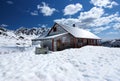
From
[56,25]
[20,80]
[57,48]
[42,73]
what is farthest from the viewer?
[56,25]

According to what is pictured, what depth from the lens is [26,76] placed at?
6.59 metres

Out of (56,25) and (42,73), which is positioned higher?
(56,25)

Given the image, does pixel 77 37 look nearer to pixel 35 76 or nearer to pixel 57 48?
pixel 57 48

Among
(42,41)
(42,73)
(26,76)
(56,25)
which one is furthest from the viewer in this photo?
(56,25)

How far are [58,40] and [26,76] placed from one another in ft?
60.3

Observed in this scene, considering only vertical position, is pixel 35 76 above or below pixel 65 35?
below

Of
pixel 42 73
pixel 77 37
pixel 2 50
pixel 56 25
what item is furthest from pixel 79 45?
pixel 42 73

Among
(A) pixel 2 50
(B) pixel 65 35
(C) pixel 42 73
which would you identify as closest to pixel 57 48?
(B) pixel 65 35

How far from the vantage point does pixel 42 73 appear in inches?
278

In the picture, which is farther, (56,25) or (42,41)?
(56,25)

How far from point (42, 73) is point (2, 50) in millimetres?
12397

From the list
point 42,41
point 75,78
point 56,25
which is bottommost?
point 75,78

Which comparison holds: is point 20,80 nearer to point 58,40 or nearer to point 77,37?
point 58,40

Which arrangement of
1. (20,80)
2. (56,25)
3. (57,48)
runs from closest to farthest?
(20,80) → (57,48) → (56,25)
